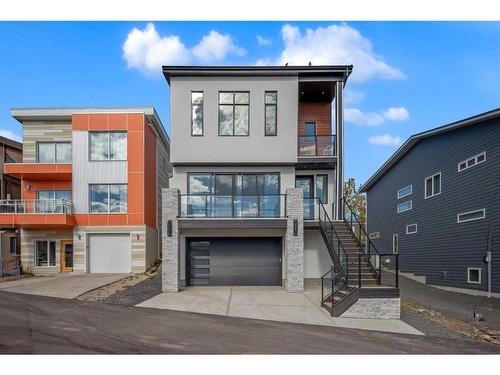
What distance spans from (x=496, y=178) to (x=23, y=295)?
1905 centimetres

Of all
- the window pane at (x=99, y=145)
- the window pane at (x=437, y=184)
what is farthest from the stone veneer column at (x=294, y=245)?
the window pane at (x=99, y=145)

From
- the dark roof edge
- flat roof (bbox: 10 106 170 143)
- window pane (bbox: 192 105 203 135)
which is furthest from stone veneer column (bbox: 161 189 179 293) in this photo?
the dark roof edge

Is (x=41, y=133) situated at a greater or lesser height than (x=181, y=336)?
greater

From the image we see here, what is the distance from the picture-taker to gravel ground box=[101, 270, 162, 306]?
12.8m

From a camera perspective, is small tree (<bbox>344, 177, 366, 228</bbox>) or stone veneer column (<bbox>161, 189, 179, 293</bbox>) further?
small tree (<bbox>344, 177, 366, 228</bbox>)

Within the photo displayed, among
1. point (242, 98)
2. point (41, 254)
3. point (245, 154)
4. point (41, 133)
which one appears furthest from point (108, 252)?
point (242, 98)

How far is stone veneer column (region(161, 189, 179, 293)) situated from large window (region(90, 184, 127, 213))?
770cm

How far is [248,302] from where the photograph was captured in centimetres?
1283

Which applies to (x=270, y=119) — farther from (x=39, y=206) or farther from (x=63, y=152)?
(x=39, y=206)

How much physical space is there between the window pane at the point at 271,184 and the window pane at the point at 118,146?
31.5ft

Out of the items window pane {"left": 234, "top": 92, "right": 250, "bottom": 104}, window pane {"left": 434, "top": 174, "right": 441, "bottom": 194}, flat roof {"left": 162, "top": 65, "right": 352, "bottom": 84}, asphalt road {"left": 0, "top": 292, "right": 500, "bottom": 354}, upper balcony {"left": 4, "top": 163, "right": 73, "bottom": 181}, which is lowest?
asphalt road {"left": 0, "top": 292, "right": 500, "bottom": 354}

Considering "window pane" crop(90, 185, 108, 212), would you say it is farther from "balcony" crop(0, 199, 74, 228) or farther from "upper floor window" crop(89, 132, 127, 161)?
"upper floor window" crop(89, 132, 127, 161)

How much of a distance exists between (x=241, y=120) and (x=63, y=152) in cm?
1214

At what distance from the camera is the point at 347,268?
12.1 meters
